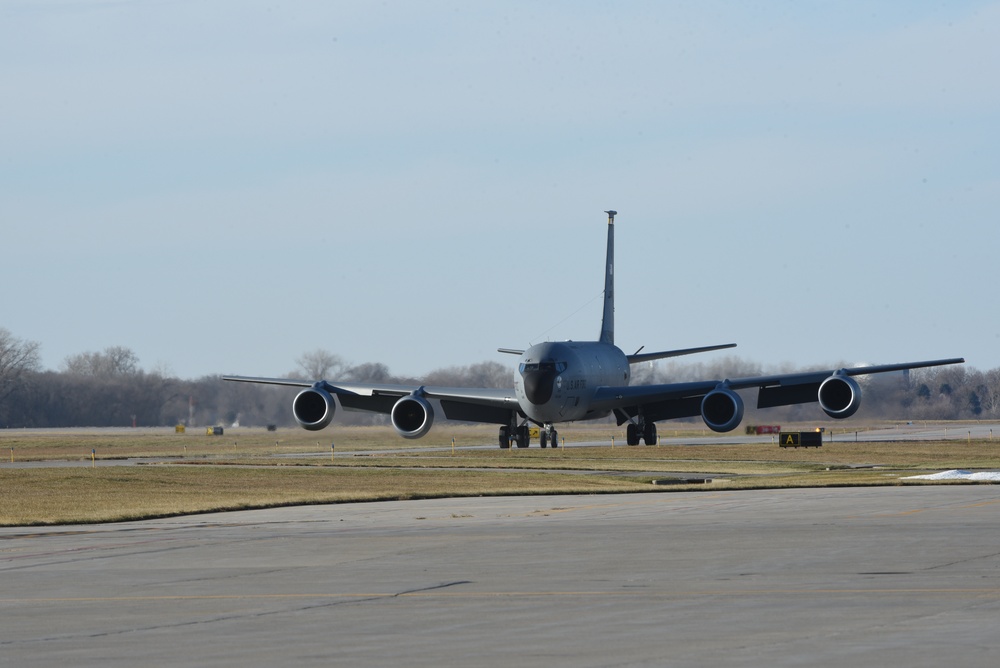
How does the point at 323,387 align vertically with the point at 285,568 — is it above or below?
above

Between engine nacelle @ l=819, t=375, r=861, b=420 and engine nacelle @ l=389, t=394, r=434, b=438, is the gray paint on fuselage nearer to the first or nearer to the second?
engine nacelle @ l=389, t=394, r=434, b=438

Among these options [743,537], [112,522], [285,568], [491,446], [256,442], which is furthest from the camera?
[256,442]

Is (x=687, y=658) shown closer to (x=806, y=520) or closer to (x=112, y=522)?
(x=806, y=520)

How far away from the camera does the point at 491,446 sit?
68625mm

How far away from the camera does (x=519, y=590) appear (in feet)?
47.9

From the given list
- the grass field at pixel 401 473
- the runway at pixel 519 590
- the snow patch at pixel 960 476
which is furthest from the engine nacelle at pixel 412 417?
the runway at pixel 519 590

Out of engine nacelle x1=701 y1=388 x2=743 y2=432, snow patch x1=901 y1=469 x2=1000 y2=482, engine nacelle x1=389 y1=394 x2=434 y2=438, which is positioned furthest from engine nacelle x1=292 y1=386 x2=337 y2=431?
snow patch x1=901 y1=469 x2=1000 y2=482

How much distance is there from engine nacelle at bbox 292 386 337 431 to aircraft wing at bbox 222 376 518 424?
41 centimetres

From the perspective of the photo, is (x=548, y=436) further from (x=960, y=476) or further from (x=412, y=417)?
(x=960, y=476)

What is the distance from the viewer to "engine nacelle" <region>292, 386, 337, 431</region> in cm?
5638

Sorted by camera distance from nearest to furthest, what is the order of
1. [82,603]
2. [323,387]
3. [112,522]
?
1. [82,603]
2. [112,522]
3. [323,387]

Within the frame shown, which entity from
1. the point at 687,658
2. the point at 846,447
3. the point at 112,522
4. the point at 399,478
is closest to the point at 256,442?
the point at 846,447

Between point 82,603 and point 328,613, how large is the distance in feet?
9.36

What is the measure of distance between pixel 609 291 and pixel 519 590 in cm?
5328
